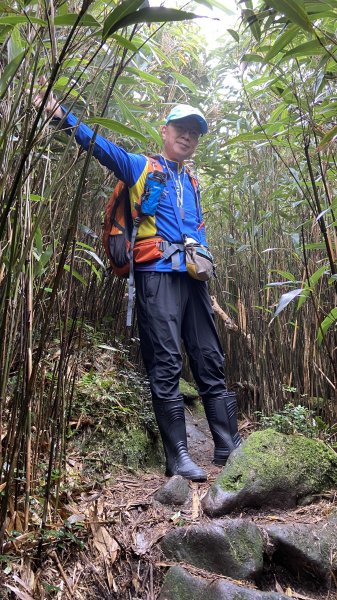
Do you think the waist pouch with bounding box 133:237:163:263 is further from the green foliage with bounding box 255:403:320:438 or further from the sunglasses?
the green foliage with bounding box 255:403:320:438

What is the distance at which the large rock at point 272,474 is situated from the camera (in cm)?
133

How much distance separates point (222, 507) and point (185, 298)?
Answer: 76 cm

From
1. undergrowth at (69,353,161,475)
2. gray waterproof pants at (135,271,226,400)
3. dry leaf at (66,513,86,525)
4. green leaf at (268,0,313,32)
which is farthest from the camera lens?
gray waterproof pants at (135,271,226,400)

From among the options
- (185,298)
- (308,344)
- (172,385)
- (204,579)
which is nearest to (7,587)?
(204,579)

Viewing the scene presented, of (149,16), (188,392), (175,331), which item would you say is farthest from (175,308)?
(149,16)

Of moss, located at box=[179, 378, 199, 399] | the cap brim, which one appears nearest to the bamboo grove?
the cap brim

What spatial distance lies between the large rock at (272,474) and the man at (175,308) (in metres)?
0.20

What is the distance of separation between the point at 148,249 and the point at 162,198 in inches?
8.3

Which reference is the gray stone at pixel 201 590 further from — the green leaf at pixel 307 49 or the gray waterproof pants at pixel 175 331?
the green leaf at pixel 307 49

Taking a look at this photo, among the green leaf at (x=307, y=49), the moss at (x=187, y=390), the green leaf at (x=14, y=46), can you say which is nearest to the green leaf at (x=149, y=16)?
the green leaf at (x=14, y=46)

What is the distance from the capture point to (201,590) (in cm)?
106

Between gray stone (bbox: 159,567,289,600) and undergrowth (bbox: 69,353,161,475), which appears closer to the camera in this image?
gray stone (bbox: 159,567,289,600)

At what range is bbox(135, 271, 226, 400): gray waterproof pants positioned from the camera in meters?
1.68

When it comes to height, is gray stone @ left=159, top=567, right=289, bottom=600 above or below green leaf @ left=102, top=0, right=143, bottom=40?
below
